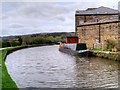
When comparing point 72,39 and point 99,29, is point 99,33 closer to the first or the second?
point 99,29

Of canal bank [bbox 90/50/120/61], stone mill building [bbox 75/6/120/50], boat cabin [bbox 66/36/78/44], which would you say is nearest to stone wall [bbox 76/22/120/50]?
stone mill building [bbox 75/6/120/50]

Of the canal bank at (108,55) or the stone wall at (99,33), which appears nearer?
the canal bank at (108,55)

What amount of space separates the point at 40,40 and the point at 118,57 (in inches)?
1862

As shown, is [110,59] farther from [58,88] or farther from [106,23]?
[58,88]

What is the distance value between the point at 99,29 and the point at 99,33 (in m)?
0.42

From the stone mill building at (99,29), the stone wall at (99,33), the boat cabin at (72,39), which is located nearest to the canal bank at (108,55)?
the stone mill building at (99,29)

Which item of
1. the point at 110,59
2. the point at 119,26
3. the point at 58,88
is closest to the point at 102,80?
the point at 58,88

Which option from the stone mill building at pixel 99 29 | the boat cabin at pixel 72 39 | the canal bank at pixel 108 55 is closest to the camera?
the canal bank at pixel 108 55

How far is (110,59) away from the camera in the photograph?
67.2ft

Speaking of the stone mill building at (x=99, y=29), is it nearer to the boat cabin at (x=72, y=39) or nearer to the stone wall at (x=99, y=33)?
the stone wall at (x=99, y=33)

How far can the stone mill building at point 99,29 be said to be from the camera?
80.9ft

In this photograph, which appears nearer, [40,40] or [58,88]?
[58,88]

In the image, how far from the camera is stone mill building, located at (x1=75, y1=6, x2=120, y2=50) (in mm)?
24663

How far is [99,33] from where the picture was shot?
92.5ft
